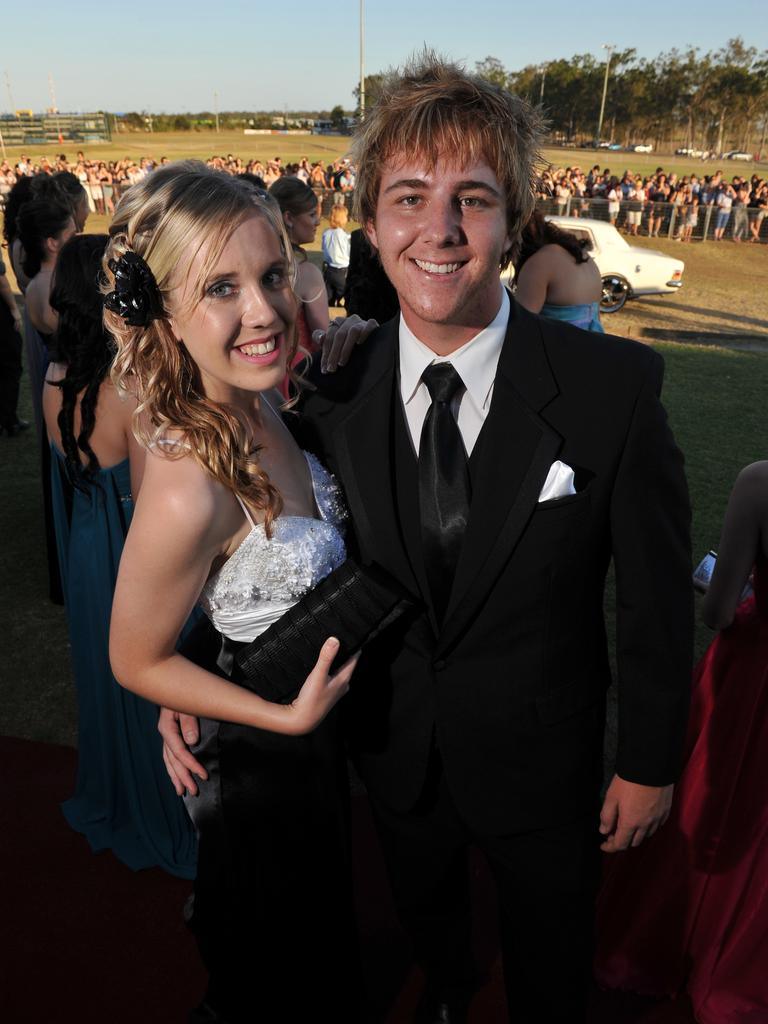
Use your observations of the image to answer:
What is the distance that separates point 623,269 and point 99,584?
505 inches

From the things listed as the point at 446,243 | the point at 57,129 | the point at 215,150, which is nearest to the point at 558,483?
the point at 446,243

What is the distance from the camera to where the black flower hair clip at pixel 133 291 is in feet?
6.03

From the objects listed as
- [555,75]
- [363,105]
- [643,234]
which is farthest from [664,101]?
[363,105]

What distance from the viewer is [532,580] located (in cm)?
183

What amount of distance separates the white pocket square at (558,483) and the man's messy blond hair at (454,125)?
0.70 metres

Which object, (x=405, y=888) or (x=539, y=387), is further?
(x=405, y=888)

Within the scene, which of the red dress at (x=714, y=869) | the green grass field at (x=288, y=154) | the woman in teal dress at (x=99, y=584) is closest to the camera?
the red dress at (x=714, y=869)

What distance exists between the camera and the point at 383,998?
2.68m

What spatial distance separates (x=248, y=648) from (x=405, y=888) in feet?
3.46

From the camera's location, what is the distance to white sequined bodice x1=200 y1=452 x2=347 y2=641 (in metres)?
1.91

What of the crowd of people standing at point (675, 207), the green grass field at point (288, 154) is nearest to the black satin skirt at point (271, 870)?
the crowd of people standing at point (675, 207)

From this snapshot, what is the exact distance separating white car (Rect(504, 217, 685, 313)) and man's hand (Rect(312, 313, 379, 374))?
12328 mm

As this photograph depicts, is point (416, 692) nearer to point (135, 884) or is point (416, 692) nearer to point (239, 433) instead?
point (239, 433)

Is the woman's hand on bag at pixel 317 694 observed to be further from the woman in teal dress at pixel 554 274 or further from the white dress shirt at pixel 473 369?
the woman in teal dress at pixel 554 274
